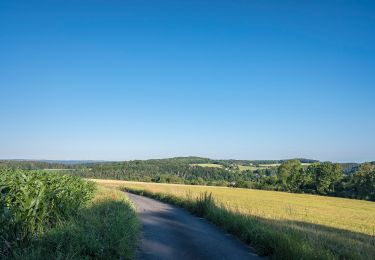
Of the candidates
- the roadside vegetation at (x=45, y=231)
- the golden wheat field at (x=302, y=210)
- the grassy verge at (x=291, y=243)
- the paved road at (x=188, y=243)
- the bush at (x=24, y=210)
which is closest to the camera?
the roadside vegetation at (x=45, y=231)

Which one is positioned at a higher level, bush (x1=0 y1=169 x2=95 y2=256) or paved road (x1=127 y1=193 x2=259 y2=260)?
bush (x1=0 y1=169 x2=95 y2=256)

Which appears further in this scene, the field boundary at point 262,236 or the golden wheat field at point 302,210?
the golden wheat field at point 302,210

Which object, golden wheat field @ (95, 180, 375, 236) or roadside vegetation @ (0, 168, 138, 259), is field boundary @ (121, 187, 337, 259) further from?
roadside vegetation @ (0, 168, 138, 259)

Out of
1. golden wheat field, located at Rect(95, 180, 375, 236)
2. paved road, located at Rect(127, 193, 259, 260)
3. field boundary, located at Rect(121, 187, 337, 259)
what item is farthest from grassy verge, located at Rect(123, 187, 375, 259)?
golden wheat field, located at Rect(95, 180, 375, 236)

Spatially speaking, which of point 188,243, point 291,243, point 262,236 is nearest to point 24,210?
point 188,243

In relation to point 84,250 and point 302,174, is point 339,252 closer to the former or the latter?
point 84,250

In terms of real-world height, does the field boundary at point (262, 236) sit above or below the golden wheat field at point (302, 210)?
above

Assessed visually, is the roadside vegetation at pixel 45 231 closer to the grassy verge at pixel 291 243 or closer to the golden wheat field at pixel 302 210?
the grassy verge at pixel 291 243

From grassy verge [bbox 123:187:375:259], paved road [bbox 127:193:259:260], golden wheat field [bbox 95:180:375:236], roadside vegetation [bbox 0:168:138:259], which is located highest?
roadside vegetation [bbox 0:168:138:259]

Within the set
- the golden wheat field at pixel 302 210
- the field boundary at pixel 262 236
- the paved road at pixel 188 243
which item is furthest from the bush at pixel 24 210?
the golden wheat field at pixel 302 210

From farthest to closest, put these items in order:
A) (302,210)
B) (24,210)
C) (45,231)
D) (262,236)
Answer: (302,210) < (262,236) < (45,231) < (24,210)

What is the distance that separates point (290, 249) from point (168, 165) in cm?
13601

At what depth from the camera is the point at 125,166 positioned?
5531 inches

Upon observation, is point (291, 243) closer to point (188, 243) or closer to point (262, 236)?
point (262, 236)
